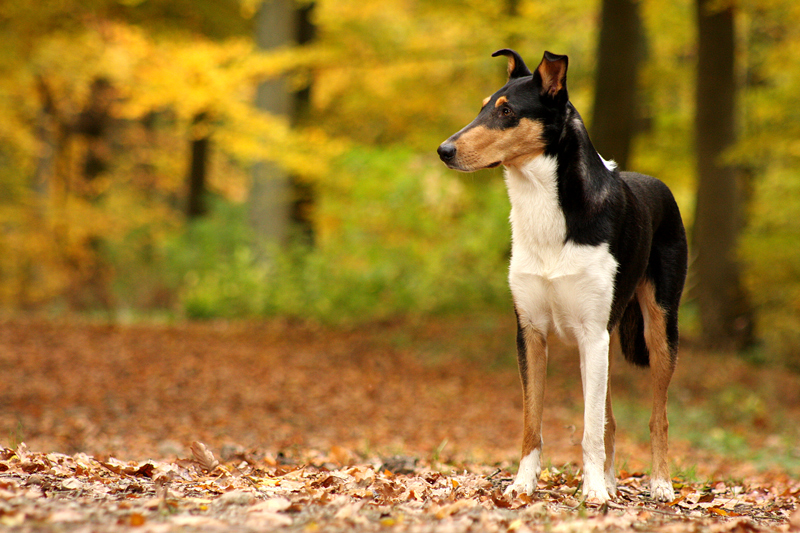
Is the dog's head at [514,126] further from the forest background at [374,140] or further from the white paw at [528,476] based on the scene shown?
→ the forest background at [374,140]

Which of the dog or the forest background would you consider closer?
the dog

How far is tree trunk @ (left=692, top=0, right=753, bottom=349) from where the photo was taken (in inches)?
480

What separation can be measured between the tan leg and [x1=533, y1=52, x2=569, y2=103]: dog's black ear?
1410mm

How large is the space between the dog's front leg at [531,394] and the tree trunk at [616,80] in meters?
8.01

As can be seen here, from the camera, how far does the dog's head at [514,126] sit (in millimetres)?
3764

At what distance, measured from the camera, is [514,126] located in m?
3.80

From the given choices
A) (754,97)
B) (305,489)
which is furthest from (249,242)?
(305,489)

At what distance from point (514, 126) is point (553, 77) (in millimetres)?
303

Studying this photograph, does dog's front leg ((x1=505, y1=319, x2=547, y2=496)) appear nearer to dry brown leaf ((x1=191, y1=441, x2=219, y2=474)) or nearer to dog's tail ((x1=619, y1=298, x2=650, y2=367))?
dog's tail ((x1=619, y1=298, x2=650, y2=367))

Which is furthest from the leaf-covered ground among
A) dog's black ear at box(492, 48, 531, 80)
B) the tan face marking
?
dog's black ear at box(492, 48, 531, 80)

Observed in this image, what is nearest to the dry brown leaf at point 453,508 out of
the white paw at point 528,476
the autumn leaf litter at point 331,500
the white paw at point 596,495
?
the autumn leaf litter at point 331,500

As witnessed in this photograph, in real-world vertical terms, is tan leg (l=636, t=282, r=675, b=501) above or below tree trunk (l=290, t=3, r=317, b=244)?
below

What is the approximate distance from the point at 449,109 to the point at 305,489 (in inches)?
548

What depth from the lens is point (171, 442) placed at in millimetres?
6922
